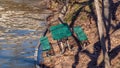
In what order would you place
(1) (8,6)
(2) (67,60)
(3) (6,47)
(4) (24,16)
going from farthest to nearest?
(1) (8,6) → (4) (24,16) → (3) (6,47) → (2) (67,60)

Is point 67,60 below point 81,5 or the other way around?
below

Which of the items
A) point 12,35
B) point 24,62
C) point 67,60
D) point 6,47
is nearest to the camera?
point 67,60

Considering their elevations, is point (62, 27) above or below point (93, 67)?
above

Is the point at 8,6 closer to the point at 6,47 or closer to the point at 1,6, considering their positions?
the point at 1,6

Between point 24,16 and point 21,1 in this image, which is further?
point 21,1

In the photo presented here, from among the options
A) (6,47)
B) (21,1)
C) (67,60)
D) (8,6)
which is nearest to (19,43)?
(6,47)

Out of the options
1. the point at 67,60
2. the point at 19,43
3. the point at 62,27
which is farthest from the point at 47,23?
the point at 67,60

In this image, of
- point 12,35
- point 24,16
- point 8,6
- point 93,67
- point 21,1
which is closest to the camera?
point 93,67

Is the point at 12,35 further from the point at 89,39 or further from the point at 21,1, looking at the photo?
the point at 21,1

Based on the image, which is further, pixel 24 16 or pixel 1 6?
pixel 1 6
